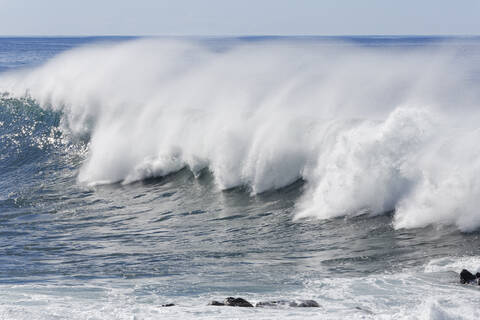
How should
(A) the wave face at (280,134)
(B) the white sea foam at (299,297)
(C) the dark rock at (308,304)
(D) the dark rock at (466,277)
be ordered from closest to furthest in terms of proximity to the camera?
(B) the white sea foam at (299,297) → (C) the dark rock at (308,304) → (D) the dark rock at (466,277) → (A) the wave face at (280,134)

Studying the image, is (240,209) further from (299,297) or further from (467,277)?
(467,277)

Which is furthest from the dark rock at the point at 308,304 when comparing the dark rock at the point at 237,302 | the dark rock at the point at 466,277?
the dark rock at the point at 466,277

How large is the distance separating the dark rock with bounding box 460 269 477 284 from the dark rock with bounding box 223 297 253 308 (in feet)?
9.79

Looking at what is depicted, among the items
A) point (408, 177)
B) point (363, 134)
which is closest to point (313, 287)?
point (408, 177)

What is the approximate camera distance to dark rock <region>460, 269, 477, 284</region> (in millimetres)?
9289

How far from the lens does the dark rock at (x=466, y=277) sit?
30.5 ft

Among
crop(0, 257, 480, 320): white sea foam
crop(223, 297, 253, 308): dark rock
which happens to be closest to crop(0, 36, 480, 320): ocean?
crop(0, 257, 480, 320): white sea foam

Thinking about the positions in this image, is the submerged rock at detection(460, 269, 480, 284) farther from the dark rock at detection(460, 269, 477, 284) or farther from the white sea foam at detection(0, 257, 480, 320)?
the white sea foam at detection(0, 257, 480, 320)

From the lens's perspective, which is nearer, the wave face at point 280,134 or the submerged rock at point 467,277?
the submerged rock at point 467,277

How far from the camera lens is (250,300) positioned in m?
9.13

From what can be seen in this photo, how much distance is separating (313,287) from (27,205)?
858 cm

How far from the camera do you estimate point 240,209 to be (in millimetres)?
14898

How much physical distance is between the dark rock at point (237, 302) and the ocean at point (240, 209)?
5.3 inches

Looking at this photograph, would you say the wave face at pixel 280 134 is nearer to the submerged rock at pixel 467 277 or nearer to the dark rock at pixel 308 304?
the submerged rock at pixel 467 277
